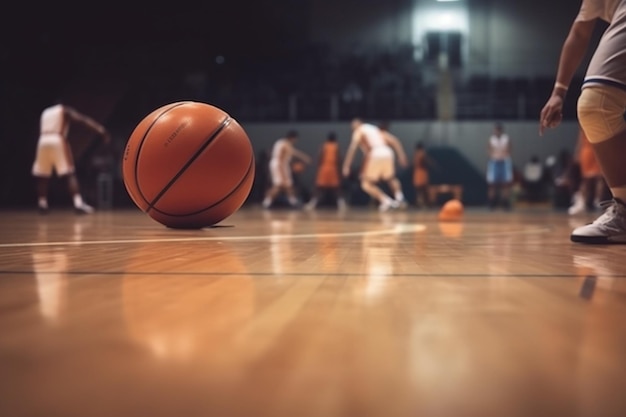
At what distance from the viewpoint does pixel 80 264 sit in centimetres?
148

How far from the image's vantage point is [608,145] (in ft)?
7.09

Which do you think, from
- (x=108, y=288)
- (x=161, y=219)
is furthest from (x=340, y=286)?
(x=161, y=219)

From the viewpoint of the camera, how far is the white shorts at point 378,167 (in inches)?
340

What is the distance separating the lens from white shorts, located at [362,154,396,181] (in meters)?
8.64

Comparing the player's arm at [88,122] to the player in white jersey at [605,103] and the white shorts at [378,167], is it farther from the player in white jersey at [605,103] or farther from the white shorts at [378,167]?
the player in white jersey at [605,103]

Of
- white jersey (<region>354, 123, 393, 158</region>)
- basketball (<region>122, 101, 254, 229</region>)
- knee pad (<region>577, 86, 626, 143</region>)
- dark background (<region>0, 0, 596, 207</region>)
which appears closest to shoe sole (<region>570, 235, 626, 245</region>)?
knee pad (<region>577, 86, 626, 143</region>)

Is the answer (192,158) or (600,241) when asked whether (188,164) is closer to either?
(192,158)

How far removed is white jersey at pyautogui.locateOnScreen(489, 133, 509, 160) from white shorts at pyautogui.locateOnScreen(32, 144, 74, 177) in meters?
6.02

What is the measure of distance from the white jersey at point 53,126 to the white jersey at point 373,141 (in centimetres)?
363

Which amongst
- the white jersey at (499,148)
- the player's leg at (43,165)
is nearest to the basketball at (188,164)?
the player's leg at (43,165)

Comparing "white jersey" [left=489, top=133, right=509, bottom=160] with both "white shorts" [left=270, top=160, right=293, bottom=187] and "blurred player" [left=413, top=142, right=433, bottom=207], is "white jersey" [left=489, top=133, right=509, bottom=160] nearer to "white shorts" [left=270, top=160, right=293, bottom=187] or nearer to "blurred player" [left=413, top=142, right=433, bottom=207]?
"blurred player" [left=413, top=142, right=433, bottom=207]

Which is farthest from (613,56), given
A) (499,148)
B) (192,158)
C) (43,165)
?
(499,148)

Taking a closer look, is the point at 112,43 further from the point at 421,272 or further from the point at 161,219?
the point at 421,272

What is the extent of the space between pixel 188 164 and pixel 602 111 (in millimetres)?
1467
